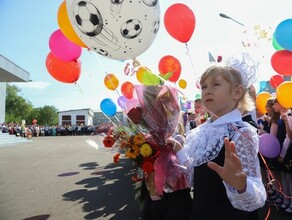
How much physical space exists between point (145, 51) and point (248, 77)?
2.06 meters

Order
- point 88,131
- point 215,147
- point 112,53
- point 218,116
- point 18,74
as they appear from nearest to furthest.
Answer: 1. point 215,147
2. point 218,116
3. point 112,53
4. point 18,74
5. point 88,131

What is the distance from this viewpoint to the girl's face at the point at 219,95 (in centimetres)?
162

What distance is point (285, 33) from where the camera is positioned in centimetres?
398

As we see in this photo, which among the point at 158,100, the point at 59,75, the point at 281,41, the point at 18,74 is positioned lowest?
the point at 158,100

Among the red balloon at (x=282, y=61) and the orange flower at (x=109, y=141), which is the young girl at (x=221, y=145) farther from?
the red balloon at (x=282, y=61)

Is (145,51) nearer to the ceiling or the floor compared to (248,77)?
nearer to the ceiling

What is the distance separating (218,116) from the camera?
1722 millimetres

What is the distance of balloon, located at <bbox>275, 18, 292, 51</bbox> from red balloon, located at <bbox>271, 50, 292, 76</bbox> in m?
0.27

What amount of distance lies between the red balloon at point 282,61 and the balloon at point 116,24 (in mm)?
2287

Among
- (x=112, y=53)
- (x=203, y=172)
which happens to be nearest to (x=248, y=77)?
(x=203, y=172)

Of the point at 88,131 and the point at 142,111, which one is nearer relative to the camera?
the point at 142,111

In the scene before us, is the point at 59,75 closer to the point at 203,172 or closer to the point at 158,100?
the point at 158,100

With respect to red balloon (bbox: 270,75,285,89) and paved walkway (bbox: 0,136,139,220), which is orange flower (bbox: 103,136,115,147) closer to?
paved walkway (bbox: 0,136,139,220)

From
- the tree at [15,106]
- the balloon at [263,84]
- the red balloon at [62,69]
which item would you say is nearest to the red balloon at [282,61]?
the balloon at [263,84]
